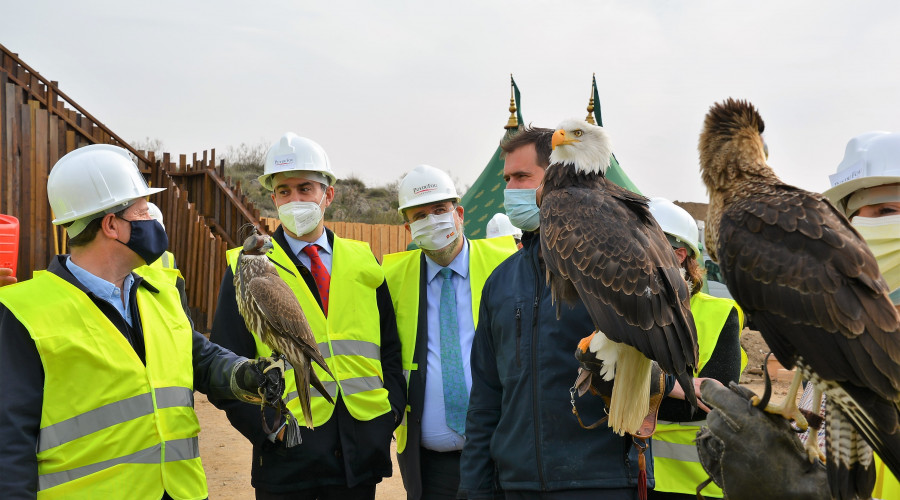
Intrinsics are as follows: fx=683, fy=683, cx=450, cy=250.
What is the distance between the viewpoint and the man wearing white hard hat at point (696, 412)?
12.2 feet

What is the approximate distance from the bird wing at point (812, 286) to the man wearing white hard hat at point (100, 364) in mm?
2284

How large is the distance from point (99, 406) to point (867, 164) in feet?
A: 11.4

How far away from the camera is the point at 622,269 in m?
2.91

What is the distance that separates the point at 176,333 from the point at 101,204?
70 centimetres

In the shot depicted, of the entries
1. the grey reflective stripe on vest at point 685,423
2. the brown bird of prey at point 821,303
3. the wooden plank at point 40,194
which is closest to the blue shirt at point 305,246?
the grey reflective stripe on vest at point 685,423

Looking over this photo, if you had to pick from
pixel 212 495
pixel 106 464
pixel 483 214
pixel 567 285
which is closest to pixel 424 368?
pixel 567 285

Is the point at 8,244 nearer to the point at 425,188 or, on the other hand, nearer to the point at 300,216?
the point at 300,216

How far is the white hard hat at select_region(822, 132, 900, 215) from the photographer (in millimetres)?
2955

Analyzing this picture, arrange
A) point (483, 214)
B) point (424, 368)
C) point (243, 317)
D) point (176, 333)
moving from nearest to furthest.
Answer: point (176, 333), point (243, 317), point (424, 368), point (483, 214)

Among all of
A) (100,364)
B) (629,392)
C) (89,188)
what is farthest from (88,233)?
(629,392)

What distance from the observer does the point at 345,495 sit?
160 inches

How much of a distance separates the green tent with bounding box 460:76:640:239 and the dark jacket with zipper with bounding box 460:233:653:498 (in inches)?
370

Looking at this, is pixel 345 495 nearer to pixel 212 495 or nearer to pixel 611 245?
pixel 611 245

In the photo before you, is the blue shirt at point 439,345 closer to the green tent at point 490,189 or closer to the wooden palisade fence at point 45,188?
the wooden palisade fence at point 45,188
